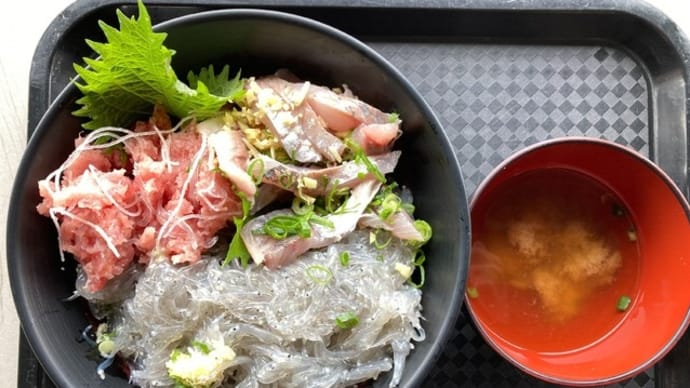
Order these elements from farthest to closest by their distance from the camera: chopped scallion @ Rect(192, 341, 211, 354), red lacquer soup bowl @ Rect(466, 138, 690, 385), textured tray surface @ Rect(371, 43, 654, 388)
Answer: textured tray surface @ Rect(371, 43, 654, 388) → red lacquer soup bowl @ Rect(466, 138, 690, 385) → chopped scallion @ Rect(192, 341, 211, 354)

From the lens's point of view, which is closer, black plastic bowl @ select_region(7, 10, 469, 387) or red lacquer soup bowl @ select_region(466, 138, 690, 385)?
black plastic bowl @ select_region(7, 10, 469, 387)

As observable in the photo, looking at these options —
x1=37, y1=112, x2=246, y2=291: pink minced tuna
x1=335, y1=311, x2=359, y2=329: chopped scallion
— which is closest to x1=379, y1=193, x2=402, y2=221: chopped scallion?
x1=335, y1=311, x2=359, y2=329: chopped scallion

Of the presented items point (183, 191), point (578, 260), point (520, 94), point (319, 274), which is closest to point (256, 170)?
point (183, 191)

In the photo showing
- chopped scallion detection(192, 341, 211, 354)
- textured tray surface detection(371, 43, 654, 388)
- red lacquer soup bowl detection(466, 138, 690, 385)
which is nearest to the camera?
chopped scallion detection(192, 341, 211, 354)

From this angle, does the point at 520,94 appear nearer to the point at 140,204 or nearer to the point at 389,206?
the point at 389,206

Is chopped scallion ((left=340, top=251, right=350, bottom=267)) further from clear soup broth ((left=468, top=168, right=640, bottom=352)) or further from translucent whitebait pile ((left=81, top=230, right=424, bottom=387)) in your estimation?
clear soup broth ((left=468, top=168, right=640, bottom=352))

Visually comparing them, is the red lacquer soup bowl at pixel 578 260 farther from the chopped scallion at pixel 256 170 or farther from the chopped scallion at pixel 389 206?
the chopped scallion at pixel 256 170

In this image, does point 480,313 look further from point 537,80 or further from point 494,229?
point 537,80
